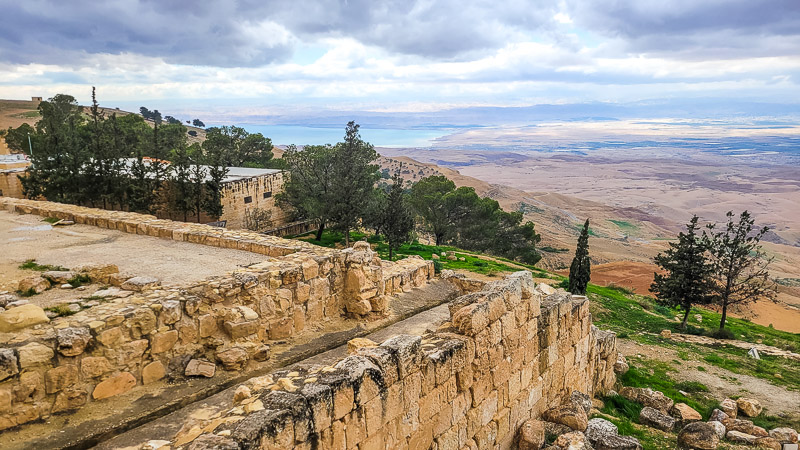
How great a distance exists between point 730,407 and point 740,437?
2.08m

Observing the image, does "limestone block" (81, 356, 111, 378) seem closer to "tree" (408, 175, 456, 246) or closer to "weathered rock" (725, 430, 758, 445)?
"weathered rock" (725, 430, 758, 445)

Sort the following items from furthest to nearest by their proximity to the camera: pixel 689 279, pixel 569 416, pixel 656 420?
pixel 689 279
pixel 656 420
pixel 569 416

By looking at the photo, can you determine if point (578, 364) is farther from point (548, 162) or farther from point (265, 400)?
point (548, 162)

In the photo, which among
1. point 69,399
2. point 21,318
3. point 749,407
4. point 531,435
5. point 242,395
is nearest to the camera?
point 242,395

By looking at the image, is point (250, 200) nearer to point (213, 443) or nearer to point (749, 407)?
point (749, 407)

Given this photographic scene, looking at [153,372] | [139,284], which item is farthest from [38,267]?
[153,372]

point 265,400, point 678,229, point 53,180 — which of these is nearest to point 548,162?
point 678,229

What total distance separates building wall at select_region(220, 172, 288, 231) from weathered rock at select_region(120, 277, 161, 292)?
17.5m

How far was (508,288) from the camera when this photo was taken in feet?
25.1

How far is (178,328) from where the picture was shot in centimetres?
714

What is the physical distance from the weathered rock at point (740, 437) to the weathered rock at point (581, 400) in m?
2.78

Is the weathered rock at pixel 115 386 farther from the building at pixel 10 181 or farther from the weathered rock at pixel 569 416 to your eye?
the building at pixel 10 181

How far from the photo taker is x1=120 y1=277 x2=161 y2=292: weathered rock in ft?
27.1

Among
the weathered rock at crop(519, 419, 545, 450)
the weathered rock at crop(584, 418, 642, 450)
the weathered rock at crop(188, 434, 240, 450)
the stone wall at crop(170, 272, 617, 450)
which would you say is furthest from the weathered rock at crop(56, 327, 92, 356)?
the weathered rock at crop(584, 418, 642, 450)
